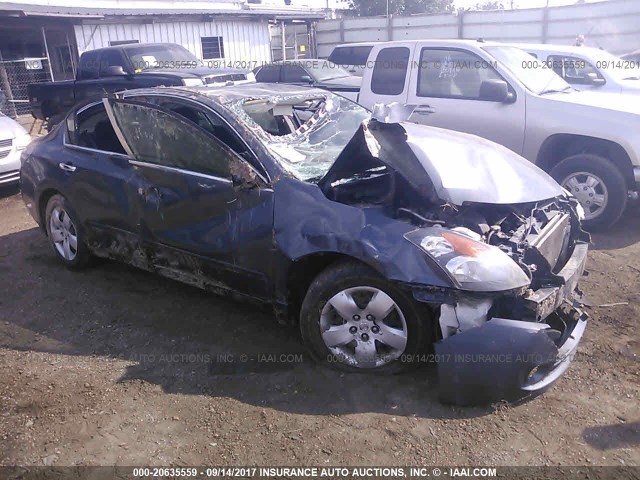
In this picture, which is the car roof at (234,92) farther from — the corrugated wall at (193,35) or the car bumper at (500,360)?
the corrugated wall at (193,35)

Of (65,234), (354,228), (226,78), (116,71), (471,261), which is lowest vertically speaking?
(65,234)

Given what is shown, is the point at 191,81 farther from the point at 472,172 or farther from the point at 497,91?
the point at 472,172

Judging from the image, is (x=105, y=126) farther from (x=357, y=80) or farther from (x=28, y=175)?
(x=357, y=80)

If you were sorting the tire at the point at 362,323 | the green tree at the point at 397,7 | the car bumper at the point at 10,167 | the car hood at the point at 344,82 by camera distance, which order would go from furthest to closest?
1. the green tree at the point at 397,7
2. the car hood at the point at 344,82
3. the car bumper at the point at 10,167
4. the tire at the point at 362,323

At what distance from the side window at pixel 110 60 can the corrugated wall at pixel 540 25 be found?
49.0 feet

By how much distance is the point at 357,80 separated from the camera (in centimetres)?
1102

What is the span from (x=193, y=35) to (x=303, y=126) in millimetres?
16246

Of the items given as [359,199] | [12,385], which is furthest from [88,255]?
[359,199]

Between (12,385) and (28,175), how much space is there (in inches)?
101

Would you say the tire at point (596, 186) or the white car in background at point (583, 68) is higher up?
the white car in background at point (583, 68)

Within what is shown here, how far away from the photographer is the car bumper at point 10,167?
818 centimetres

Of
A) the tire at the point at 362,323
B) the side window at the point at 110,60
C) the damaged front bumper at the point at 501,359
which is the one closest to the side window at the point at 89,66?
the side window at the point at 110,60

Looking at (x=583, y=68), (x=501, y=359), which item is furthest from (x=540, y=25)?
(x=501, y=359)

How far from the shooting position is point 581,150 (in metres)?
6.14
